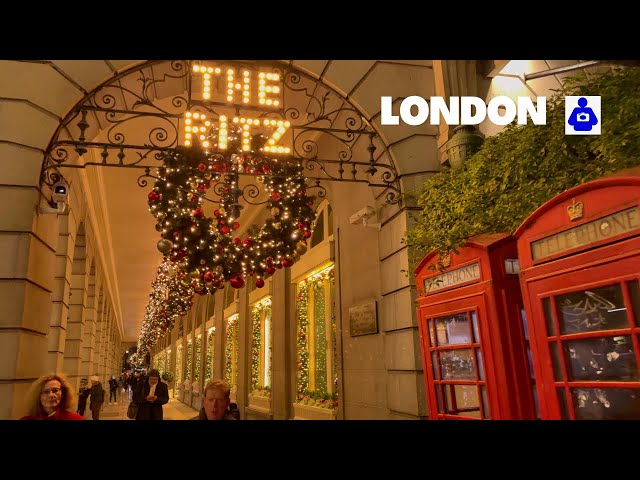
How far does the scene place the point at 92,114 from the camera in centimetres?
763

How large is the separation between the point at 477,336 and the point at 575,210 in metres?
1.52

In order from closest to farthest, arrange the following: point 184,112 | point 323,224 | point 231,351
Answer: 1. point 184,112
2. point 323,224
3. point 231,351

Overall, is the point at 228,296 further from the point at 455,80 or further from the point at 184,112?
the point at 455,80

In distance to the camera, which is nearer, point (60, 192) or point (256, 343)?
point (60, 192)

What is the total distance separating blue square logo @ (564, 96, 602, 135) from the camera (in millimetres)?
3480

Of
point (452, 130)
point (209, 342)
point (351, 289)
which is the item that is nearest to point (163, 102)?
point (351, 289)

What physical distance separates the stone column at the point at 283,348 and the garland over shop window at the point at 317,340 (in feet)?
1.10

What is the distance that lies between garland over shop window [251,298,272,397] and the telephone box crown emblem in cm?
1216

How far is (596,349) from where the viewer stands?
3258 millimetres

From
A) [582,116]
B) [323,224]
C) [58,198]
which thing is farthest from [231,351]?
[582,116]

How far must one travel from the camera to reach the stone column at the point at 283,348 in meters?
12.5

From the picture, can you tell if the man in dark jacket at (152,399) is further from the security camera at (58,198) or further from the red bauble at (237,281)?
the security camera at (58,198)

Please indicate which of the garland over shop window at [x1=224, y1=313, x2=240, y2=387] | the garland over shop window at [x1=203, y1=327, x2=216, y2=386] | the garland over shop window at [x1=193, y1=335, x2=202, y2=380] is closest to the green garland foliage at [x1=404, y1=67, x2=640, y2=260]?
the garland over shop window at [x1=224, y1=313, x2=240, y2=387]

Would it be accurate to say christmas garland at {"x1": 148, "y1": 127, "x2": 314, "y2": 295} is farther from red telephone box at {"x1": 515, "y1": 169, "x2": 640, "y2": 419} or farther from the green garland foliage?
red telephone box at {"x1": 515, "y1": 169, "x2": 640, "y2": 419}
